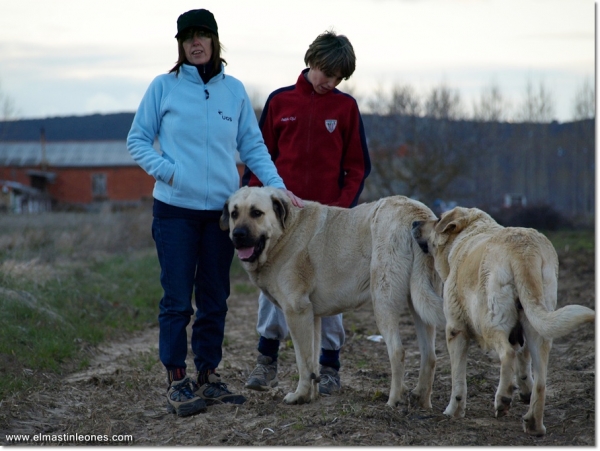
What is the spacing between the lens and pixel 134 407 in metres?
5.00

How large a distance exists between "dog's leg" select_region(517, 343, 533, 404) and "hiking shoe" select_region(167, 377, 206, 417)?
7.02 feet

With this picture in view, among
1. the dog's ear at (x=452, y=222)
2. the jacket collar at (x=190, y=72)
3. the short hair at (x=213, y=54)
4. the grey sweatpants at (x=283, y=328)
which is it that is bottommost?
the grey sweatpants at (x=283, y=328)

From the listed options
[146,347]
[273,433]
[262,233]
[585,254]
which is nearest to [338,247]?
[262,233]

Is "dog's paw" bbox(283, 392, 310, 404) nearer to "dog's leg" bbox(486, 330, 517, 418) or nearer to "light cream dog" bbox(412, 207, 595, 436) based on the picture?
"light cream dog" bbox(412, 207, 595, 436)

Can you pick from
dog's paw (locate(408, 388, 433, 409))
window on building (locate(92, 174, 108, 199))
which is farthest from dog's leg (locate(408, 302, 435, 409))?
window on building (locate(92, 174, 108, 199))

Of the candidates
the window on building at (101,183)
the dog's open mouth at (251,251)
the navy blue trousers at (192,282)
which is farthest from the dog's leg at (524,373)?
the window on building at (101,183)

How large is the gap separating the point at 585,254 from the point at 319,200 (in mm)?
12838

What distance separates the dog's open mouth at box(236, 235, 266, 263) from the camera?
4.68 m

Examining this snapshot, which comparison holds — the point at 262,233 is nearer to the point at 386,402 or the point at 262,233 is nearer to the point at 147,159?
the point at 147,159

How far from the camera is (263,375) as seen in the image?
542 cm

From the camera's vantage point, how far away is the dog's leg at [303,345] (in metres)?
4.81

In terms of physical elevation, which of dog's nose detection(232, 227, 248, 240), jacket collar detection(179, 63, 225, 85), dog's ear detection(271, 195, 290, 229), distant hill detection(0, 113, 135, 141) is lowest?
dog's nose detection(232, 227, 248, 240)

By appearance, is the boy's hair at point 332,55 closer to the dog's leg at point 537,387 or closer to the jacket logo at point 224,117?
the jacket logo at point 224,117

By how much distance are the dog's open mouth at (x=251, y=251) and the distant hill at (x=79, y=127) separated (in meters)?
55.2
